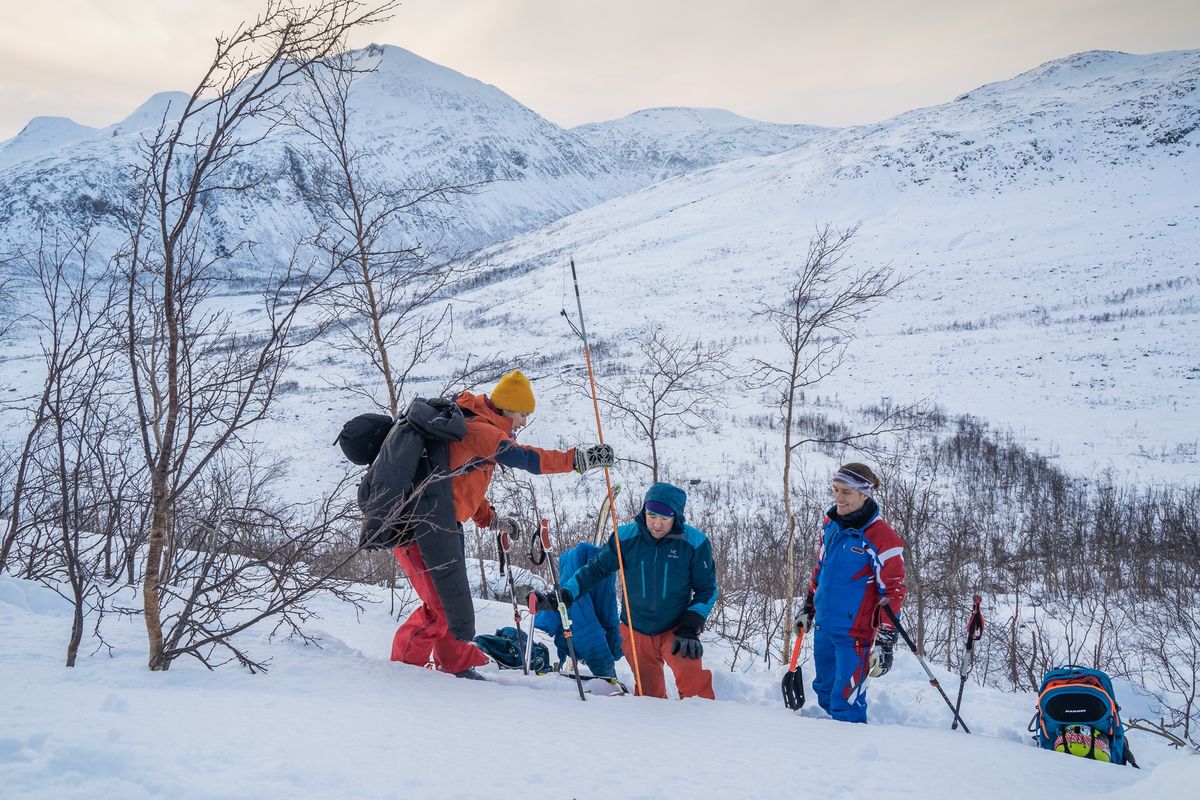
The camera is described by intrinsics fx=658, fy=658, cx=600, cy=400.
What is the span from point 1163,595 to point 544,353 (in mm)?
29549

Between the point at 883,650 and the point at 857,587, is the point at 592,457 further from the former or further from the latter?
the point at 883,650

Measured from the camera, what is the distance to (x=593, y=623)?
4871 millimetres

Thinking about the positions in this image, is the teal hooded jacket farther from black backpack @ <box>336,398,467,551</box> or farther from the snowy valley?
black backpack @ <box>336,398,467,551</box>

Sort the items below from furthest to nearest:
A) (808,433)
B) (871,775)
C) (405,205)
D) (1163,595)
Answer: (808,433)
(1163,595)
(405,205)
(871,775)

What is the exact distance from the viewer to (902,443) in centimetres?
2167

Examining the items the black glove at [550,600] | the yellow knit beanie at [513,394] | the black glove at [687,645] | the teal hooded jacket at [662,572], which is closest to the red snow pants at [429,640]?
the black glove at [550,600]

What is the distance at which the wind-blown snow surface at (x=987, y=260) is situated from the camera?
25.0 m

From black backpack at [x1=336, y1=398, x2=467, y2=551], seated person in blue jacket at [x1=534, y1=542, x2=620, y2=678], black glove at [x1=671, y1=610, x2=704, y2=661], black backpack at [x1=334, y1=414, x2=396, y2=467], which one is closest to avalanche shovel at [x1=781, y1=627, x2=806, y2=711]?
black glove at [x1=671, y1=610, x2=704, y2=661]

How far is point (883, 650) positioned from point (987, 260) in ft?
165

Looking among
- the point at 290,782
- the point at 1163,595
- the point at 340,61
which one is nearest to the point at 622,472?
the point at 1163,595

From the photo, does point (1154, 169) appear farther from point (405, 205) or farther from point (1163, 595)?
point (405, 205)

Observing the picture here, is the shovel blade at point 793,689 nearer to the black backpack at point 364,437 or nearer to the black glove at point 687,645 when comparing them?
the black glove at point 687,645

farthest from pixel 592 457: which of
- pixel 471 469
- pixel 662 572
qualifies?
pixel 662 572

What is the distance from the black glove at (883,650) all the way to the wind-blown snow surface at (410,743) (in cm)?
57
